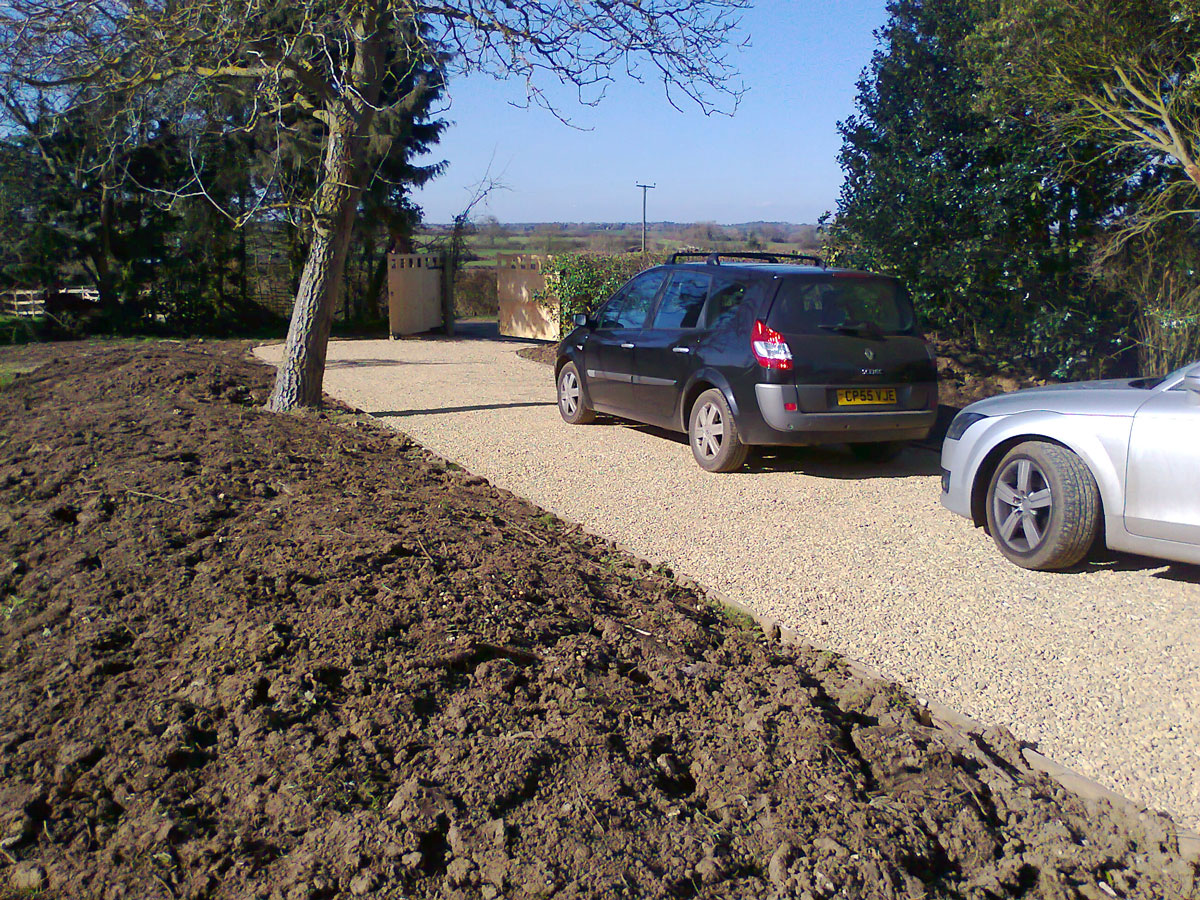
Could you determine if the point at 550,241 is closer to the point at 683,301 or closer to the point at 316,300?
the point at 316,300

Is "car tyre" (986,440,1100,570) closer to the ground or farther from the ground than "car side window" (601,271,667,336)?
closer to the ground

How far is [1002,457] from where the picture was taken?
20.1 ft

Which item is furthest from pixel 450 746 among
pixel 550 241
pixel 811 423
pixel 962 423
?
pixel 550 241

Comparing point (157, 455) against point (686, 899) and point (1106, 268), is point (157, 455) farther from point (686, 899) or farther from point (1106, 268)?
point (1106, 268)

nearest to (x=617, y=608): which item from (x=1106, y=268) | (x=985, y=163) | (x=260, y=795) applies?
(x=260, y=795)

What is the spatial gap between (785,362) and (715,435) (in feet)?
3.08

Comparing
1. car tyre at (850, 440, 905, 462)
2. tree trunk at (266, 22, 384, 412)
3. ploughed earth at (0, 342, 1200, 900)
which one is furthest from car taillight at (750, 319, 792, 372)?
tree trunk at (266, 22, 384, 412)

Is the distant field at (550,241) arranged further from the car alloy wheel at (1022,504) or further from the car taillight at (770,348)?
the car alloy wheel at (1022,504)

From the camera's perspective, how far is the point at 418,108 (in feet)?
66.9

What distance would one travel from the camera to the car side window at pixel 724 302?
26.9 ft

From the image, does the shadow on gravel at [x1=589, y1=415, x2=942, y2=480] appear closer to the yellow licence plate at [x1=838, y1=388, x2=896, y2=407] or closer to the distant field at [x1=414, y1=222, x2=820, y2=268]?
the yellow licence plate at [x1=838, y1=388, x2=896, y2=407]

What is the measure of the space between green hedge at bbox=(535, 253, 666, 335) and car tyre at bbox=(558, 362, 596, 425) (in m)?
8.28

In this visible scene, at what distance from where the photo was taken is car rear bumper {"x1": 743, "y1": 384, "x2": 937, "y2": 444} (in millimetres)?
7680

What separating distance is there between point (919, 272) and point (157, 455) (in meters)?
9.62
